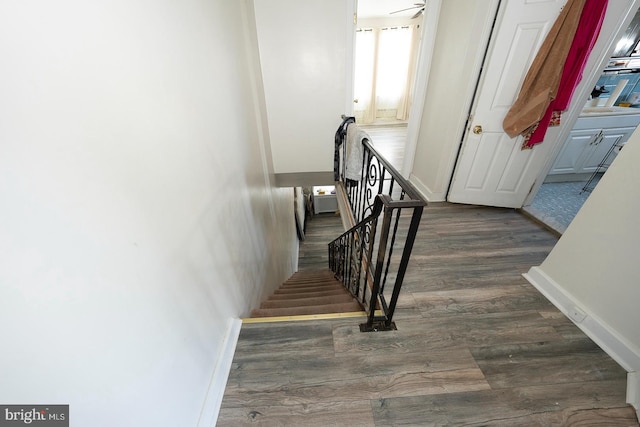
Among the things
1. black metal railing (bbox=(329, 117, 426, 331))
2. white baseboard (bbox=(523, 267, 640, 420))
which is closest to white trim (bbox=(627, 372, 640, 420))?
white baseboard (bbox=(523, 267, 640, 420))

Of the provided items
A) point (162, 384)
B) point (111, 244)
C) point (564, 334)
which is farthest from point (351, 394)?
point (564, 334)

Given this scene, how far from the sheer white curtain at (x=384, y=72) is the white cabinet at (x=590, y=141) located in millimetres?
5162

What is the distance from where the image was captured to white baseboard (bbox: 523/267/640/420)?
3.60 ft

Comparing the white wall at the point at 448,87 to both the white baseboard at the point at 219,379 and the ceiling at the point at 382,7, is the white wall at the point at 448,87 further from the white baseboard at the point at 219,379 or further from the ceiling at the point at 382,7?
the ceiling at the point at 382,7

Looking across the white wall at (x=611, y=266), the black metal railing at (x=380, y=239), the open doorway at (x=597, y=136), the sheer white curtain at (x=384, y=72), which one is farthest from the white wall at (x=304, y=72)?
the sheer white curtain at (x=384, y=72)

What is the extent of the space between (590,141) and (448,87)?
2186 millimetres

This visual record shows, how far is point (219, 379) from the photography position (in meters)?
1.08

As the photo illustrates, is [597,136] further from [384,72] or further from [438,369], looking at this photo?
[384,72]

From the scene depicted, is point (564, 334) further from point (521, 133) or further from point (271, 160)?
point (271, 160)

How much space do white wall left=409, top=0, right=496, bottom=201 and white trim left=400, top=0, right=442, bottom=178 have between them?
4 cm

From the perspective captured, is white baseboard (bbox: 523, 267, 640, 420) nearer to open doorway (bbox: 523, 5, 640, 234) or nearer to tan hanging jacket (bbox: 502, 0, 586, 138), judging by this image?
open doorway (bbox: 523, 5, 640, 234)

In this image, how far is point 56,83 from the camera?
0.46 meters

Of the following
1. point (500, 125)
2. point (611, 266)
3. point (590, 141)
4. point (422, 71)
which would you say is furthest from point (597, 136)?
point (611, 266)

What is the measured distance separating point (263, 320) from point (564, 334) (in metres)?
1.82
